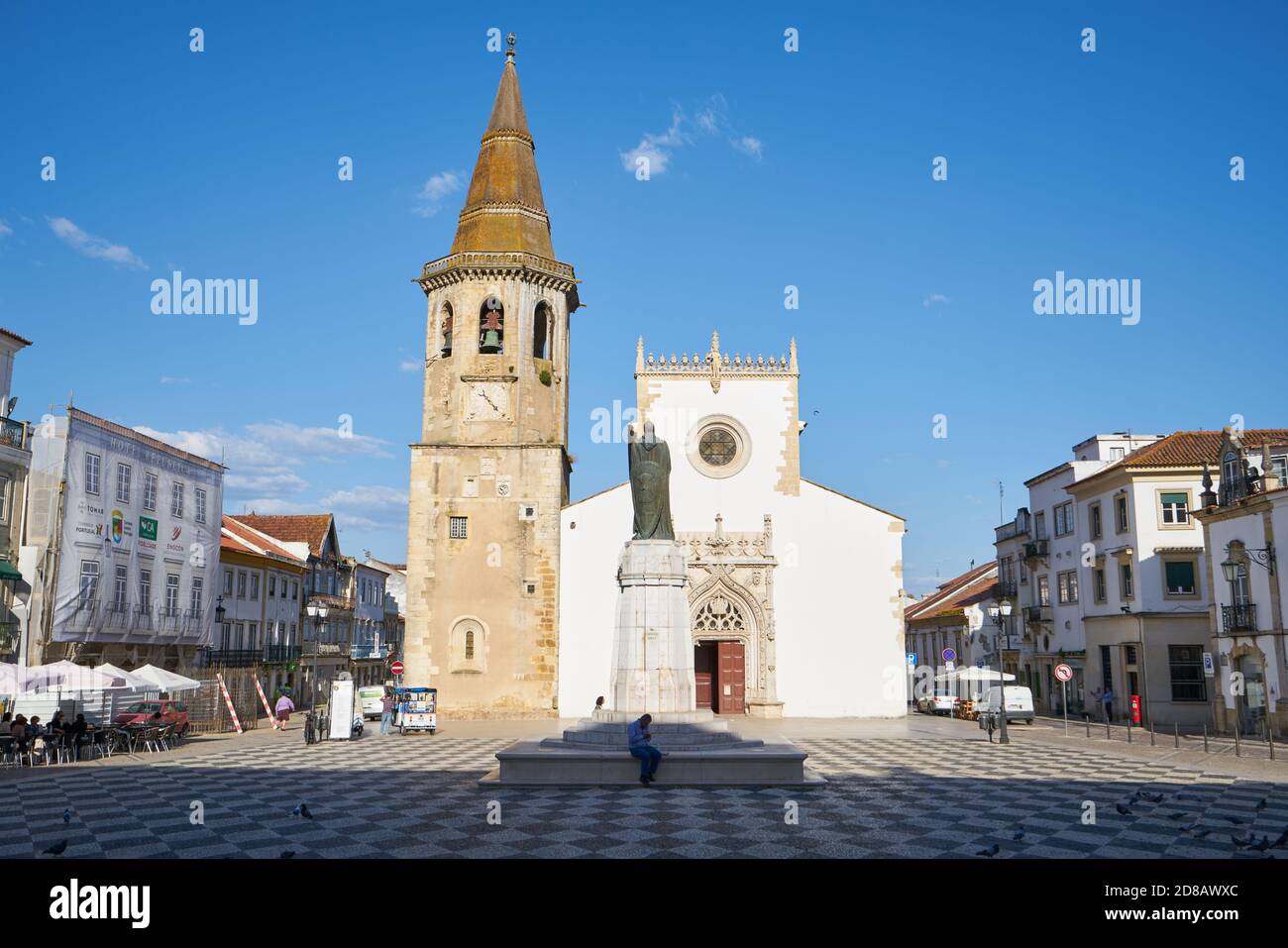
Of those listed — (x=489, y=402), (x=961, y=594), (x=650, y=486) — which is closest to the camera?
(x=650, y=486)

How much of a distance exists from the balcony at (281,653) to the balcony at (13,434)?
2034cm

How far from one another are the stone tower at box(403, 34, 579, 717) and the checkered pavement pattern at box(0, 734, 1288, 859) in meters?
15.4

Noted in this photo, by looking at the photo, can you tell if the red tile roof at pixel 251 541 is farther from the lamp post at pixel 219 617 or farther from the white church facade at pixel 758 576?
the white church facade at pixel 758 576

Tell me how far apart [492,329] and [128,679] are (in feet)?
63.9

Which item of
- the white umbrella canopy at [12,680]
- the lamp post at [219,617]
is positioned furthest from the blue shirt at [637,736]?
the lamp post at [219,617]

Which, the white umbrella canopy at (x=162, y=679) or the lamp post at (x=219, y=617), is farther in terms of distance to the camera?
the lamp post at (x=219, y=617)

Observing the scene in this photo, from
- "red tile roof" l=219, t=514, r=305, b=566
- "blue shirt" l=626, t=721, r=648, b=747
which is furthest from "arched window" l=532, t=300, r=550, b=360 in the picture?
"blue shirt" l=626, t=721, r=648, b=747

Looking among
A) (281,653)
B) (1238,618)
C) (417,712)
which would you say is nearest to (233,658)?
(281,653)

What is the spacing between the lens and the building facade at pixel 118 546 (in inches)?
1206

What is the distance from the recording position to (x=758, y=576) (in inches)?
1473

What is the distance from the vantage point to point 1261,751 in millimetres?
24469

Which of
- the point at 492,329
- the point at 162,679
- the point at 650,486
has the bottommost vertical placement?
the point at 162,679

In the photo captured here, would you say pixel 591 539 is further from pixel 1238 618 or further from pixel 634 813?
pixel 634 813
